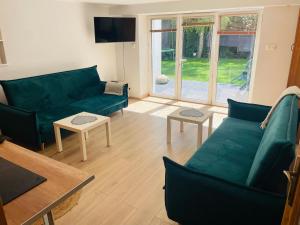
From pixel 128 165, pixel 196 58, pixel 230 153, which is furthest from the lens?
pixel 196 58

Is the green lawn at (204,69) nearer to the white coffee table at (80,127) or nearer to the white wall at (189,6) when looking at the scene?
the white wall at (189,6)

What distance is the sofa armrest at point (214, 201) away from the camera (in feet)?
4.67

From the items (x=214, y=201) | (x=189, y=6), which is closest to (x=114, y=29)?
(x=189, y=6)

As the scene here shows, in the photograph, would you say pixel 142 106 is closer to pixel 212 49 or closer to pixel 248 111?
pixel 212 49

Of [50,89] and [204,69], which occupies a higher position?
[204,69]

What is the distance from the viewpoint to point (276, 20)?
380 centimetres

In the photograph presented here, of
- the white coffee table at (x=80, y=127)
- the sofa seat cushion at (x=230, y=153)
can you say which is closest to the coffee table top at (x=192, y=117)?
the sofa seat cushion at (x=230, y=153)

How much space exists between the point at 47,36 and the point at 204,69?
3251mm

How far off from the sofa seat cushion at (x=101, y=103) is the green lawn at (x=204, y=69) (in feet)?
5.31

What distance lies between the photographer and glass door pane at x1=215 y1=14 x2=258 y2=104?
4.39 metres

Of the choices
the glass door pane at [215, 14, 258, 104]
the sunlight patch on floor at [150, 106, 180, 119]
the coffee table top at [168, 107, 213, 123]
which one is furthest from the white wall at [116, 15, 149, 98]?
the coffee table top at [168, 107, 213, 123]

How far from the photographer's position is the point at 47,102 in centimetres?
378

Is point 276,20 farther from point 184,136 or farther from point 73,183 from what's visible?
point 73,183

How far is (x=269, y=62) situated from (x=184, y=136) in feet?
6.66
